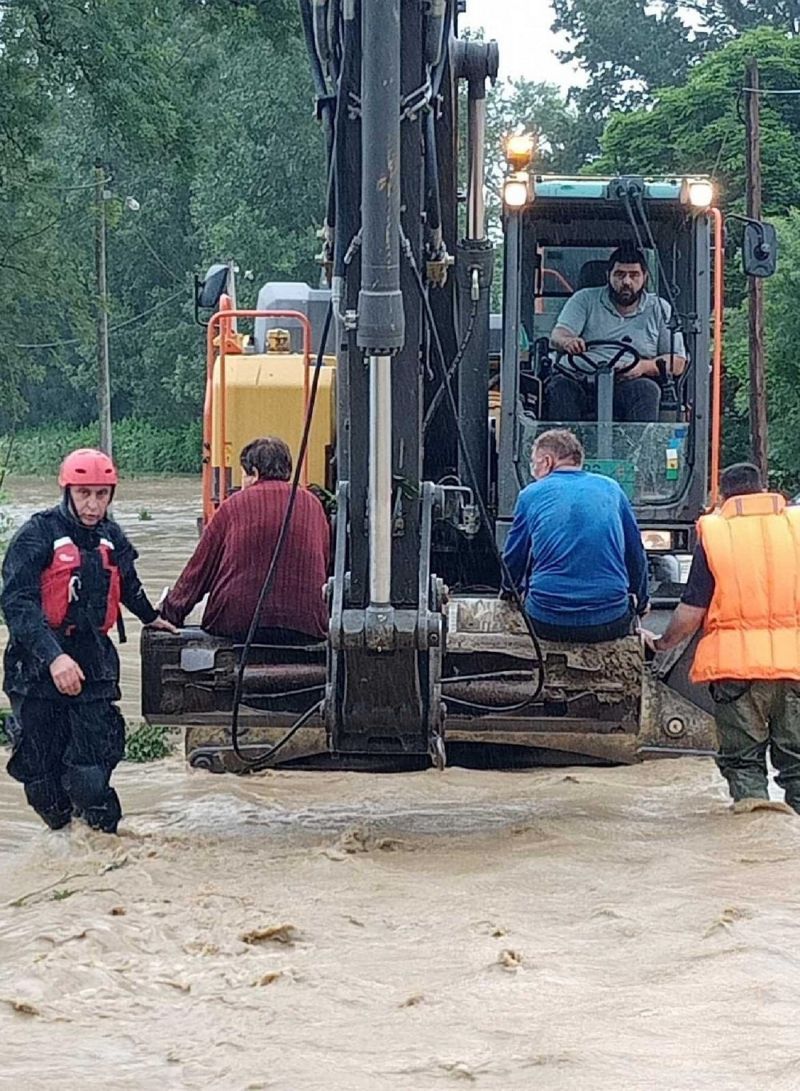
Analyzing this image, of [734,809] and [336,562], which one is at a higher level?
[336,562]

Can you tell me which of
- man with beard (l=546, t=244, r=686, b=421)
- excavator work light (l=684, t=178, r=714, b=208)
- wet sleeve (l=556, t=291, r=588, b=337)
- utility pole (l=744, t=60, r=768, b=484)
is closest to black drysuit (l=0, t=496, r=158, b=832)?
man with beard (l=546, t=244, r=686, b=421)

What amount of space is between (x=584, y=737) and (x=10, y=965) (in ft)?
9.27

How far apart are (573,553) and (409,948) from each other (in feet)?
7.50

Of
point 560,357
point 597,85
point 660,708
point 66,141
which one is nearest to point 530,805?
point 660,708

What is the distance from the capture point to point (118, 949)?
21.2ft

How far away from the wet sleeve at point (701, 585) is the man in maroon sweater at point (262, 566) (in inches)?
66.7

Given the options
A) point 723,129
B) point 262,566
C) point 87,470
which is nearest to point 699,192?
point 262,566

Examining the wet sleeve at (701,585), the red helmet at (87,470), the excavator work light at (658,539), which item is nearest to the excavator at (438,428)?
the excavator work light at (658,539)

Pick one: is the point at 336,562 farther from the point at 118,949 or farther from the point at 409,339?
the point at 118,949

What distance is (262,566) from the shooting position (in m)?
8.13

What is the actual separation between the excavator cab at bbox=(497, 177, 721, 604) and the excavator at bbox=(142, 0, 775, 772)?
0.04 ft

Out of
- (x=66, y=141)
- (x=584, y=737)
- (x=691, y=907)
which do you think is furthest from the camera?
(x=66, y=141)

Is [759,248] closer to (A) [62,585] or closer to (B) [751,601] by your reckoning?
(B) [751,601]

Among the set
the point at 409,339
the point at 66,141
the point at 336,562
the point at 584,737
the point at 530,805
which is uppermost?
the point at 66,141
